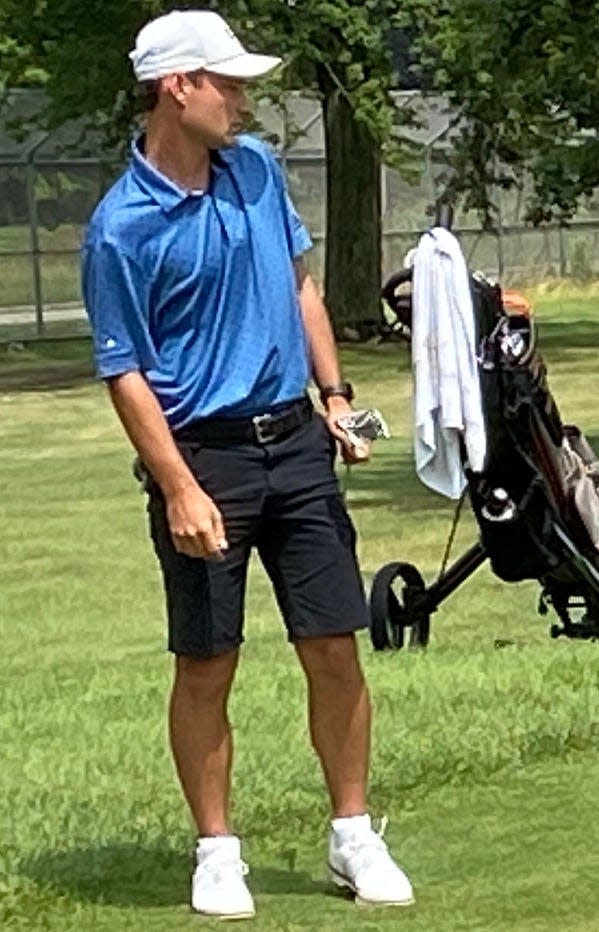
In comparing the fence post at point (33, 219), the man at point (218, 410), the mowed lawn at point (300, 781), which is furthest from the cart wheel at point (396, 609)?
the fence post at point (33, 219)

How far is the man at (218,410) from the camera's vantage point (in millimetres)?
5328

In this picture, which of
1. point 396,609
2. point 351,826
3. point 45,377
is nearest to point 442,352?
point 396,609

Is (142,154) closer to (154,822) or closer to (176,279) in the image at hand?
(176,279)

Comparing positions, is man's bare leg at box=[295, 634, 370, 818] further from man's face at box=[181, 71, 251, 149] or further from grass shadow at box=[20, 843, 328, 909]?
man's face at box=[181, 71, 251, 149]

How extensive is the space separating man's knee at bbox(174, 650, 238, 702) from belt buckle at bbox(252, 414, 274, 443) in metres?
0.44

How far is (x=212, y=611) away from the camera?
17.8 ft

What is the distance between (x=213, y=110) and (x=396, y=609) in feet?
18.2

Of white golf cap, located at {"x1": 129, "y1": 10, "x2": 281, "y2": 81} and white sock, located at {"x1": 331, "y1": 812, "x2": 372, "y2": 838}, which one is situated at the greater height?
white golf cap, located at {"x1": 129, "y1": 10, "x2": 281, "y2": 81}

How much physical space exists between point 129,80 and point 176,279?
28.6m

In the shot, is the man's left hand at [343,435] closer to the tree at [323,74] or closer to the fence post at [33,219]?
the tree at [323,74]

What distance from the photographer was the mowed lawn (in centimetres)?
550

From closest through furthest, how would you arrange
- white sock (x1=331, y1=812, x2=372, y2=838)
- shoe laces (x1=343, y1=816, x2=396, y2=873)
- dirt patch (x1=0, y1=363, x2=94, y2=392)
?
shoe laces (x1=343, y1=816, x2=396, y2=873) < white sock (x1=331, y1=812, x2=372, y2=838) < dirt patch (x1=0, y1=363, x2=94, y2=392)

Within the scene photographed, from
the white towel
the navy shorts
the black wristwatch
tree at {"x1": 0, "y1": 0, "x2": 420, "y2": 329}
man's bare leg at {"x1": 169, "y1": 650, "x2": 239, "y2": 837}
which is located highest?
the black wristwatch

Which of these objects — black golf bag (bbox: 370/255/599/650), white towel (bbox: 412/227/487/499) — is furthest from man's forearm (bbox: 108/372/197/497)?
black golf bag (bbox: 370/255/599/650)
